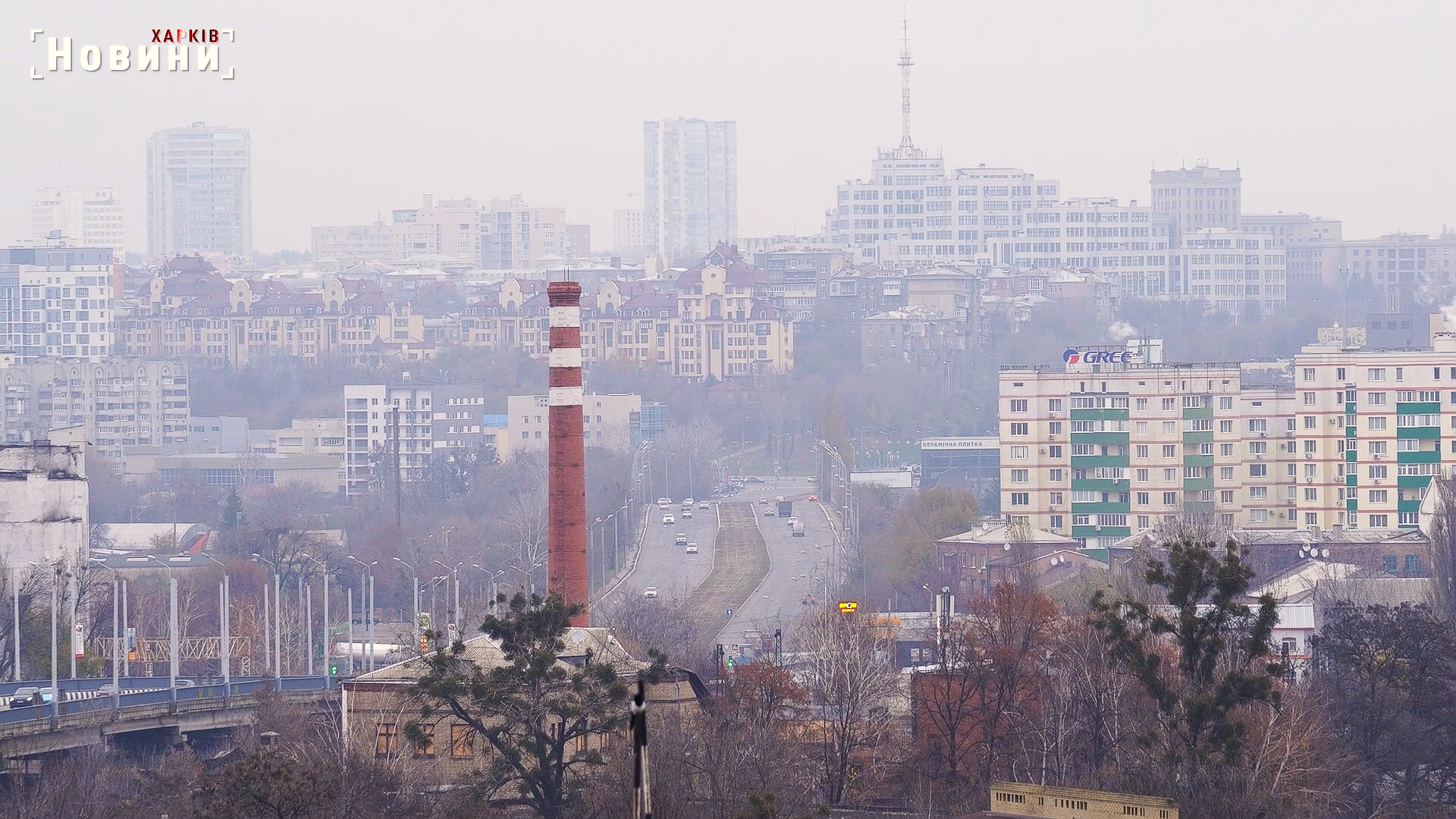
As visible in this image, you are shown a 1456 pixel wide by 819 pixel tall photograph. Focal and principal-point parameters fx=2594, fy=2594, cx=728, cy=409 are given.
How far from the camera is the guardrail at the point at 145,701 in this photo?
27500 mm

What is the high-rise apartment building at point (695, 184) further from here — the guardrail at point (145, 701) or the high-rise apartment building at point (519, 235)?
the guardrail at point (145, 701)

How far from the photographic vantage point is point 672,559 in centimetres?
5644

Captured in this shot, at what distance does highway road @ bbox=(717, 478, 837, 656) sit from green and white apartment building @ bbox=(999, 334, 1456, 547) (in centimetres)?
465

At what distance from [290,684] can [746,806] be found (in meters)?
13.7

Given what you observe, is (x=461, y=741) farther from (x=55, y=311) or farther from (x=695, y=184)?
(x=695, y=184)

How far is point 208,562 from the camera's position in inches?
2101

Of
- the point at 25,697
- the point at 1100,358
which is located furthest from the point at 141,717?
the point at 1100,358

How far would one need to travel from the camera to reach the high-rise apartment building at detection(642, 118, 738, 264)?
171000 millimetres

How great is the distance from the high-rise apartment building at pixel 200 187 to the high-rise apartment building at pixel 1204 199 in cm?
5881

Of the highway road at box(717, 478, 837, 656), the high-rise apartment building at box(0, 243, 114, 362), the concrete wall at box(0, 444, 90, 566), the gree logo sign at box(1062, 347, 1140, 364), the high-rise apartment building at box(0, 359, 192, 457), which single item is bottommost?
the highway road at box(717, 478, 837, 656)

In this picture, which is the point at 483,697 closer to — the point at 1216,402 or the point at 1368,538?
the point at 1368,538

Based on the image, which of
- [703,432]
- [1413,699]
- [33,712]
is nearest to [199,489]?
[703,432]

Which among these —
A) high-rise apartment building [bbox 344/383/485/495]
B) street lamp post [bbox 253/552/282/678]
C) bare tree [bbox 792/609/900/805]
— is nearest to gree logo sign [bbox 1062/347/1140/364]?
street lamp post [bbox 253/552/282/678]

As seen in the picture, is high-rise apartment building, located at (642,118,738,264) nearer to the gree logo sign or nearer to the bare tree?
the gree logo sign
